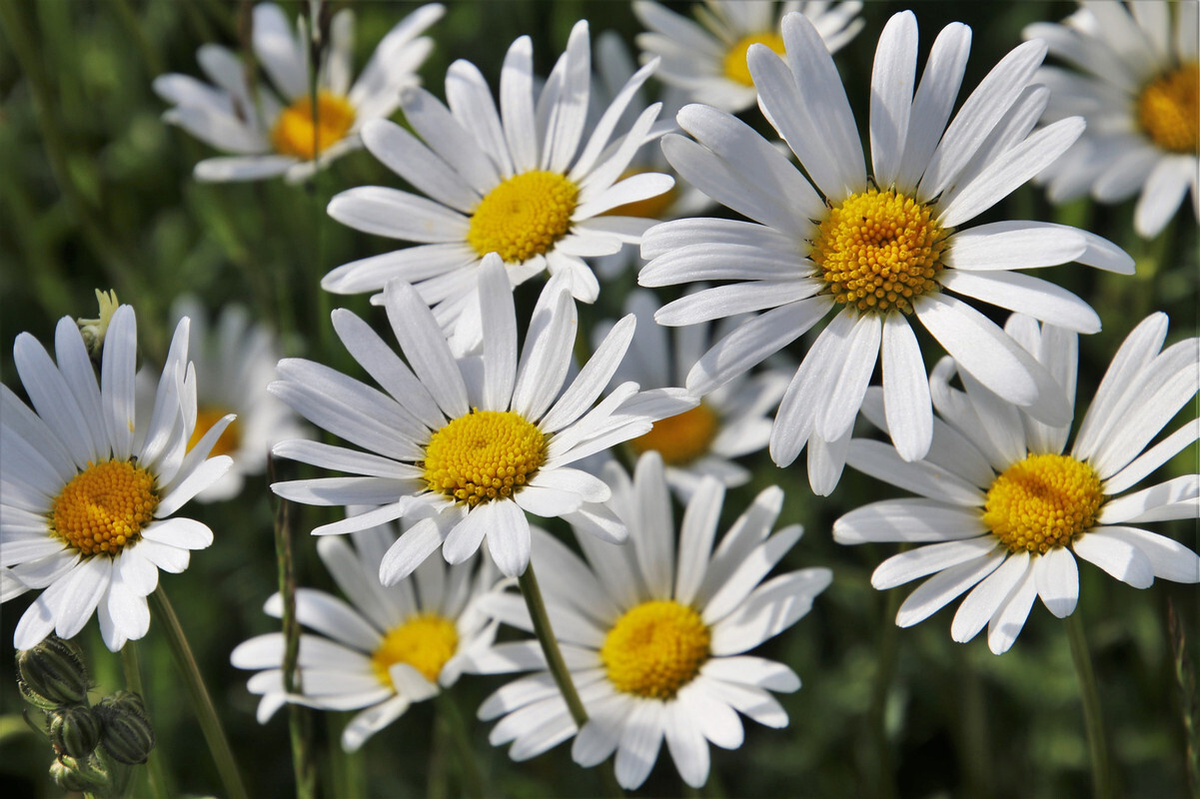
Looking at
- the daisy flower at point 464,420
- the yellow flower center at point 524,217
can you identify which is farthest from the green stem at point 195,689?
the yellow flower center at point 524,217

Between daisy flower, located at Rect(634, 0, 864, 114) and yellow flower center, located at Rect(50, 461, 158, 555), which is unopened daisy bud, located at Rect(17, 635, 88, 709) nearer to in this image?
Answer: yellow flower center, located at Rect(50, 461, 158, 555)

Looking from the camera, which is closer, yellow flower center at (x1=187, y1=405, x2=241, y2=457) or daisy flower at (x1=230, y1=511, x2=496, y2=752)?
daisy flower at (x1=230, y1=511, x2=496, y2=752)

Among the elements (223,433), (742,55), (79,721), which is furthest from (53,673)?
(742,55)

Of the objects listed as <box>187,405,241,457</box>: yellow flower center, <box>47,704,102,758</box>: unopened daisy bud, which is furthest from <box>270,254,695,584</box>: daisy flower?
<box>187,405,241,457</box>: yellow flower center

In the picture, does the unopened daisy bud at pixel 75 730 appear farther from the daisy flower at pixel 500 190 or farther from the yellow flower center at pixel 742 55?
the yellow flower center at pixel 742 55

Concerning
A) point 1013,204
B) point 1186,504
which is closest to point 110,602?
point 1186,504
